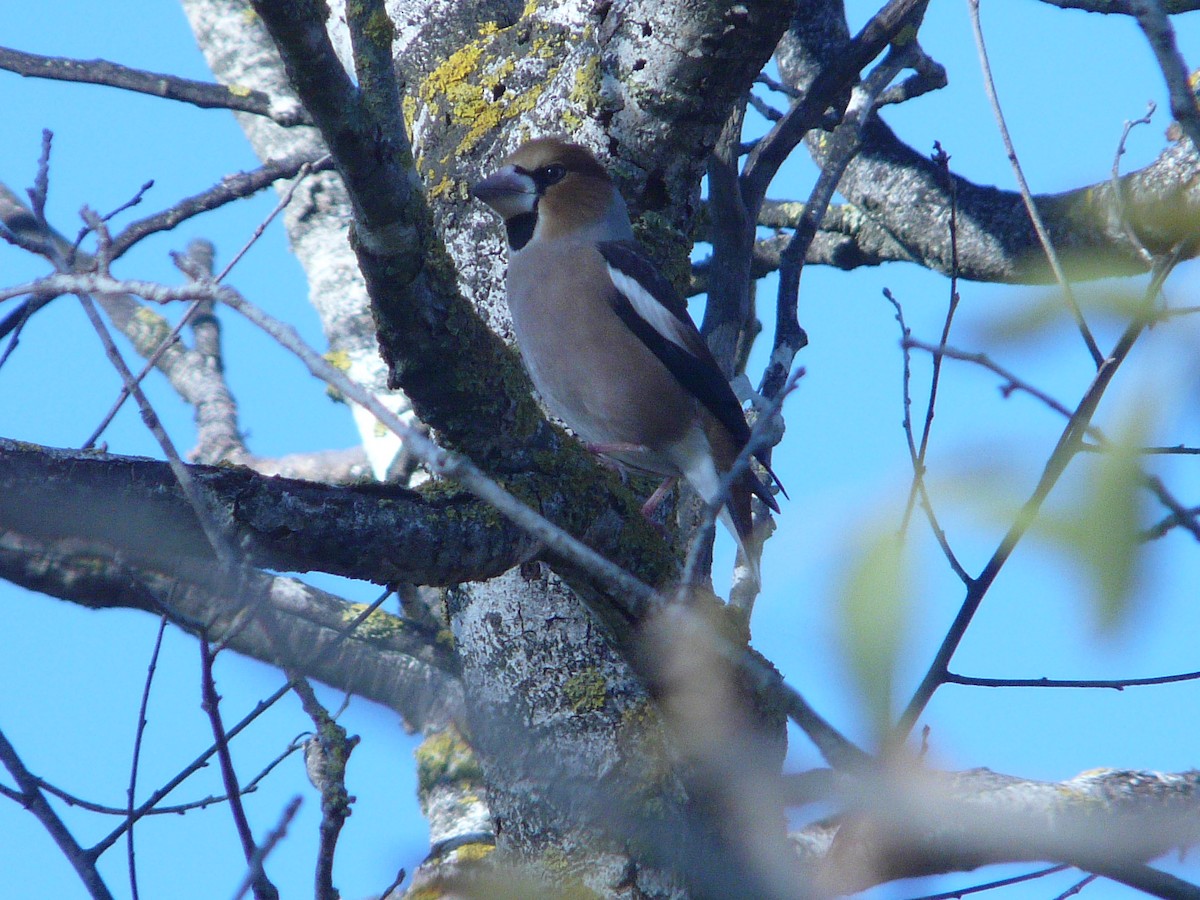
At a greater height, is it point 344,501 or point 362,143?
point 362,143

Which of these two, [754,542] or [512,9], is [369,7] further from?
[754,542]

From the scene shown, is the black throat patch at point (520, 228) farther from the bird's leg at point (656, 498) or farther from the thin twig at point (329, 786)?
the thin twig at point (329, 786)

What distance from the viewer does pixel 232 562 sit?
1.72m

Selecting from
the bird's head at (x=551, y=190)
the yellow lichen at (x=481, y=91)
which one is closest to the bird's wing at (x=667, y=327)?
the bird's head at (x=551, y=190)

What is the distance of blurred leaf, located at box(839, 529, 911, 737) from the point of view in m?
1.10

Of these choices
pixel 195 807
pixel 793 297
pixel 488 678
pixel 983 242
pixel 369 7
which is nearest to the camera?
pixel 369 7

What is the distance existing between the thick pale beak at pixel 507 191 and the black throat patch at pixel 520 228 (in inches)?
3.8

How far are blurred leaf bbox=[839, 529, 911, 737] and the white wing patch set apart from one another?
2.57 meters

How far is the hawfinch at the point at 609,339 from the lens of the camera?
11.7 ft


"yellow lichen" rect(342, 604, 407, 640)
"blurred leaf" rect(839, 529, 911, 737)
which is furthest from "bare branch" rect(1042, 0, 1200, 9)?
"yellow lichen" rect(342, 604, 407, 640)

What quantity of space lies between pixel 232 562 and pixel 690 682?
0.71 metres

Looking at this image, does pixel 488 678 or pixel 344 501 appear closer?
pixel 344 501

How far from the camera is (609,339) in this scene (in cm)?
376

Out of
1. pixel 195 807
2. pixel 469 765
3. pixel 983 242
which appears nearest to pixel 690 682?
pixel 195 807
